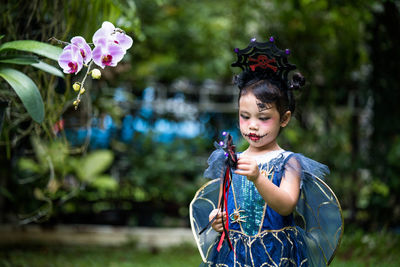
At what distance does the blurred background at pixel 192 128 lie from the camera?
170 inches

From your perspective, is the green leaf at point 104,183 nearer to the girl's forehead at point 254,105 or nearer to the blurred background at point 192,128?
the blurred background at point 192,128

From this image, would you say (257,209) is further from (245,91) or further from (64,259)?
(64,259)

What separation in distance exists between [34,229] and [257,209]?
3803 millimetres

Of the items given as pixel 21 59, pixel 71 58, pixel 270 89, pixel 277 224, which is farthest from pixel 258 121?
pixel 21 59

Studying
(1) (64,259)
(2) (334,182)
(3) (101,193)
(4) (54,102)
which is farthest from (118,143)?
(4) (54,102)

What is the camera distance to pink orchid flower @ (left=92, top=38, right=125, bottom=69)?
180cm

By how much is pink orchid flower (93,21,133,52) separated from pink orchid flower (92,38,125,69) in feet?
0.04

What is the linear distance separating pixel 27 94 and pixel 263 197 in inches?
41.2

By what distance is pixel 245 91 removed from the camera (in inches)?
76.3

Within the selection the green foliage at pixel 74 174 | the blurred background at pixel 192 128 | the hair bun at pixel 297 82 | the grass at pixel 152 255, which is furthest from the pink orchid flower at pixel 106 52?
the green foliage at pixel 74 174

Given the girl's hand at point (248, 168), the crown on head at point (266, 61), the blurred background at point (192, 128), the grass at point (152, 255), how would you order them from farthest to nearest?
the blurred background at point (192, 128) < the grass at point (152, 255) < the crown on head at point (266, 61) < the girl's hand at point (248, 168)

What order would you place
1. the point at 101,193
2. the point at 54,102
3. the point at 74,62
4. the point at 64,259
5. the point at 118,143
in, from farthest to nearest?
the point at 118,143 < the point at 101,193 < the point at 64,259 < the point at 54,102 < the point at 74,62

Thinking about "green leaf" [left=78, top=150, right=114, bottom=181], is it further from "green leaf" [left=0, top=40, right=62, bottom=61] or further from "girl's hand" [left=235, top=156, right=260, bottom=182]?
"girl's hand" [left=235, top=156, right=260, bottom=182]

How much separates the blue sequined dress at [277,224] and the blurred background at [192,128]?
1.50 metres
